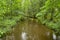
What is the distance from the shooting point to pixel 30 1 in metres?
37.6

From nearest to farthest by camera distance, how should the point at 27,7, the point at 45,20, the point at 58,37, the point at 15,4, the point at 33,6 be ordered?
the point at 58,37 → the point at 45,20 → the point at 15,4 → the point at 33,6 → the point at 27,7

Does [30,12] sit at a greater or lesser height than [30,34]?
lesser

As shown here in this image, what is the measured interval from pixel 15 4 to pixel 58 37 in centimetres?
1266

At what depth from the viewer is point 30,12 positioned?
37656 mm

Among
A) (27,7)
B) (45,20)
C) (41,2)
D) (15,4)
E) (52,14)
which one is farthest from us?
(27,7)

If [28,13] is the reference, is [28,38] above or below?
above

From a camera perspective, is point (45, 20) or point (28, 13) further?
point (28, 13)

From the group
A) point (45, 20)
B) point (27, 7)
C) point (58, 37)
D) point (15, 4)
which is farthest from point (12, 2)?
point (27, 7)

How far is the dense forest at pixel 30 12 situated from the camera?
1690 centimetres

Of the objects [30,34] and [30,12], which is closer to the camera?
[30,34]

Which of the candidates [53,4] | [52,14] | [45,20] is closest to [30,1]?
[45,20]

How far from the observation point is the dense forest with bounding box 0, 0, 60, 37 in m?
16.9

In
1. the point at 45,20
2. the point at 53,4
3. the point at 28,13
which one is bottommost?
the point at 28,13

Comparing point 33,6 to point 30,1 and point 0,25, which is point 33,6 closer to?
point 30,1
